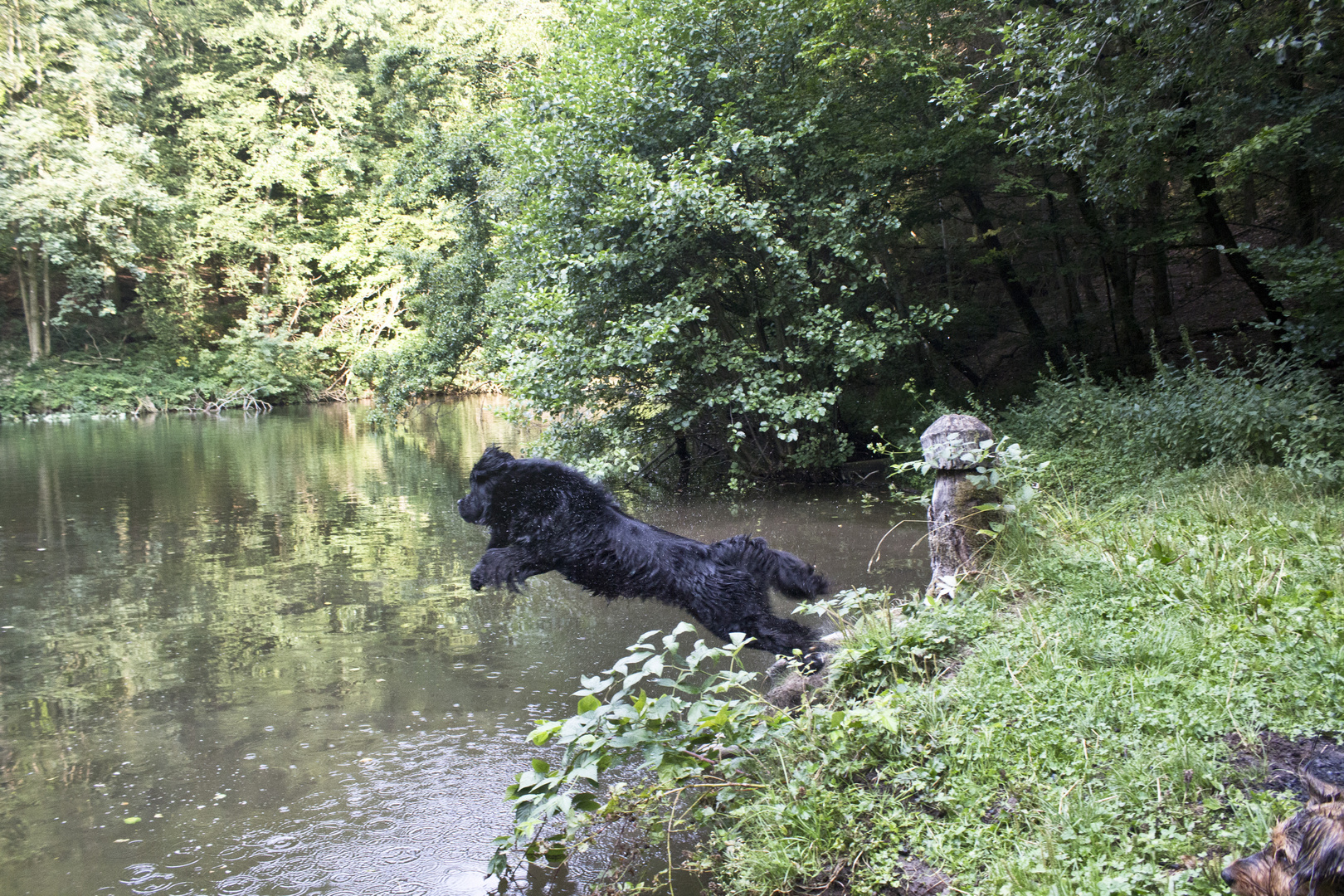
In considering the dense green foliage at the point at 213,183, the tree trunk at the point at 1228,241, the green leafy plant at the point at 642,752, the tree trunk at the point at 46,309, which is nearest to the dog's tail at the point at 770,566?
the green leafy plant at the point at 642,752

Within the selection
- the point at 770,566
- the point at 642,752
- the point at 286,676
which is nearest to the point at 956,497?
the point at 770,566

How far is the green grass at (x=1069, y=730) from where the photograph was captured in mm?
2543

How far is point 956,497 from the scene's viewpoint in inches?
189

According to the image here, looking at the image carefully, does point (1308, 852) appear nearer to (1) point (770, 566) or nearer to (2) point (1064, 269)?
(1) point (770, 566)

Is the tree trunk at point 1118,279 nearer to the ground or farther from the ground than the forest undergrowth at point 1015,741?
farther from the ground

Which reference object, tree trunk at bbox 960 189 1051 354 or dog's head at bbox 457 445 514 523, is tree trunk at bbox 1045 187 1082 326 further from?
dog's head at bbox 457 445 514 523

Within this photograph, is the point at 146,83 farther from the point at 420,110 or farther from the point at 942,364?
the point at 942,364

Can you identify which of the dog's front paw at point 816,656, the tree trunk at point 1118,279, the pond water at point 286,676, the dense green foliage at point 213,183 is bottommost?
the pond water at point 286,676

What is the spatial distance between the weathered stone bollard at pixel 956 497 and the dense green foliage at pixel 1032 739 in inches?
18.9

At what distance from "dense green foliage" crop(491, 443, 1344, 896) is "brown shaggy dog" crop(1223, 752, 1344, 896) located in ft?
0.64

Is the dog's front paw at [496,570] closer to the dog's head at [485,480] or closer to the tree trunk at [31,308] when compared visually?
the dog's head at [485,480]

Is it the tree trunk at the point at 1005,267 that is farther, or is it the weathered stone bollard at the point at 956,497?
the tree trunk at the point at 1005,267

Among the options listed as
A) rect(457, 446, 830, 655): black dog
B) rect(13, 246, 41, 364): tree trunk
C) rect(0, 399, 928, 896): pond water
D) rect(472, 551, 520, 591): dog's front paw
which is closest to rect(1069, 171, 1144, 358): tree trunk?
rect(0, 399, 928, 896): pond water

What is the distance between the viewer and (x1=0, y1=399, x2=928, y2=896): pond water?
142 inches
